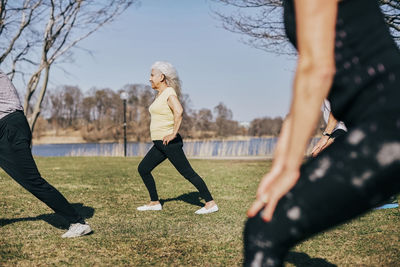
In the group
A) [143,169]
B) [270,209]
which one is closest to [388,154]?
[270,209]

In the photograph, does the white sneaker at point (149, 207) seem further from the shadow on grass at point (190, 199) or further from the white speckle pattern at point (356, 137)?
the white speckle pattern at point (356, 137)

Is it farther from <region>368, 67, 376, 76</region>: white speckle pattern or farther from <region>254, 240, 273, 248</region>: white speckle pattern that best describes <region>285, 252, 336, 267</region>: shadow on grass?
<region>368, 67, 376, 76</region>: white speckle pattern

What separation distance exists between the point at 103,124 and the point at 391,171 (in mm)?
73301

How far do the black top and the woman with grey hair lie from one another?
420 cm

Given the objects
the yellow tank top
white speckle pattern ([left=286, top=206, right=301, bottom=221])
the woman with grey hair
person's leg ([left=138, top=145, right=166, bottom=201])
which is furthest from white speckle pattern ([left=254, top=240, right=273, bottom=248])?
person's leg ([left=138, top=145, right=166, bottom=201])

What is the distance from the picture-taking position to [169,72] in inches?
224

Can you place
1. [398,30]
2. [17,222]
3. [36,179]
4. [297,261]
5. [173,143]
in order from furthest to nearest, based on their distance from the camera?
[398,30] → [173,143] → [17,222] → [36,179] → [297,261]

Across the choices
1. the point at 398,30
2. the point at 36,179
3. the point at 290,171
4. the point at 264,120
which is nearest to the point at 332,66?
the point at 290,171

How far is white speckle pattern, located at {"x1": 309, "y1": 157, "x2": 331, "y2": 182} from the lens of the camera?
1266 millimetres

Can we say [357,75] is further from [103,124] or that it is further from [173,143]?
[103,124]

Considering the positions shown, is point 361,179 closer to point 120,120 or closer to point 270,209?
point 270,209

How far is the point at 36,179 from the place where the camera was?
402 centimetres

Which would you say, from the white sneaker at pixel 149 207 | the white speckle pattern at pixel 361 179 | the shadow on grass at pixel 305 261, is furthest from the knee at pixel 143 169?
the white speckle pattern at pixel 361 179

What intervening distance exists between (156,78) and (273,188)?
4550mm
